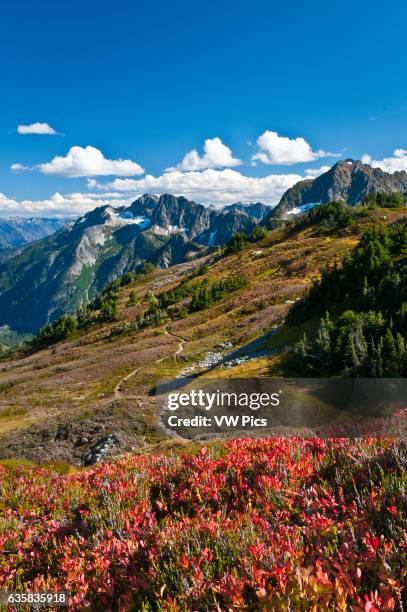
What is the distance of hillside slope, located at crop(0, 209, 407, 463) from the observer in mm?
42562

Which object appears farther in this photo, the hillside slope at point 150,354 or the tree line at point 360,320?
the hillside slope at point 150,354

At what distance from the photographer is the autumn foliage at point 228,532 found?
13.2 ft

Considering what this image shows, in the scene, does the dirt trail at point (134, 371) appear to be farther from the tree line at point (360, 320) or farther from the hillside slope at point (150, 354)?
the tree line at point (360, 320)

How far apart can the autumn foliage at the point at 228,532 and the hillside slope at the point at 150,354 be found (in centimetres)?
2737

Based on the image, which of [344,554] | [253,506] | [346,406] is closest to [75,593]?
[253,506]

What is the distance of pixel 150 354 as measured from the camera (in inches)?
3735

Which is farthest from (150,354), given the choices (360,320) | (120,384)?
(360,320)

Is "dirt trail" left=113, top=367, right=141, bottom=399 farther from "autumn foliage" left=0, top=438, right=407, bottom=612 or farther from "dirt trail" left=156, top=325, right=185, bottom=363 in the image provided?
"autumn foliage" left=0, top=438, right=407, bottom=612

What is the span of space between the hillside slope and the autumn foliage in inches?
1078

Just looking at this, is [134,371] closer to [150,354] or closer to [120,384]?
[120,384]

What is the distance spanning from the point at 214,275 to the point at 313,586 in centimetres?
17359

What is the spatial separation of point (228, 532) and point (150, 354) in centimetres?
9108

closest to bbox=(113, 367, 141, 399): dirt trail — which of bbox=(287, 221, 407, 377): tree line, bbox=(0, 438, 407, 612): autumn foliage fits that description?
bbox=(287, 221, 407, 377): tree line

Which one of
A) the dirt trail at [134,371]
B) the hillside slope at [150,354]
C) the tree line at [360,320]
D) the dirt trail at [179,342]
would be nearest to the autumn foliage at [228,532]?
the hillside slope at [150,354]
